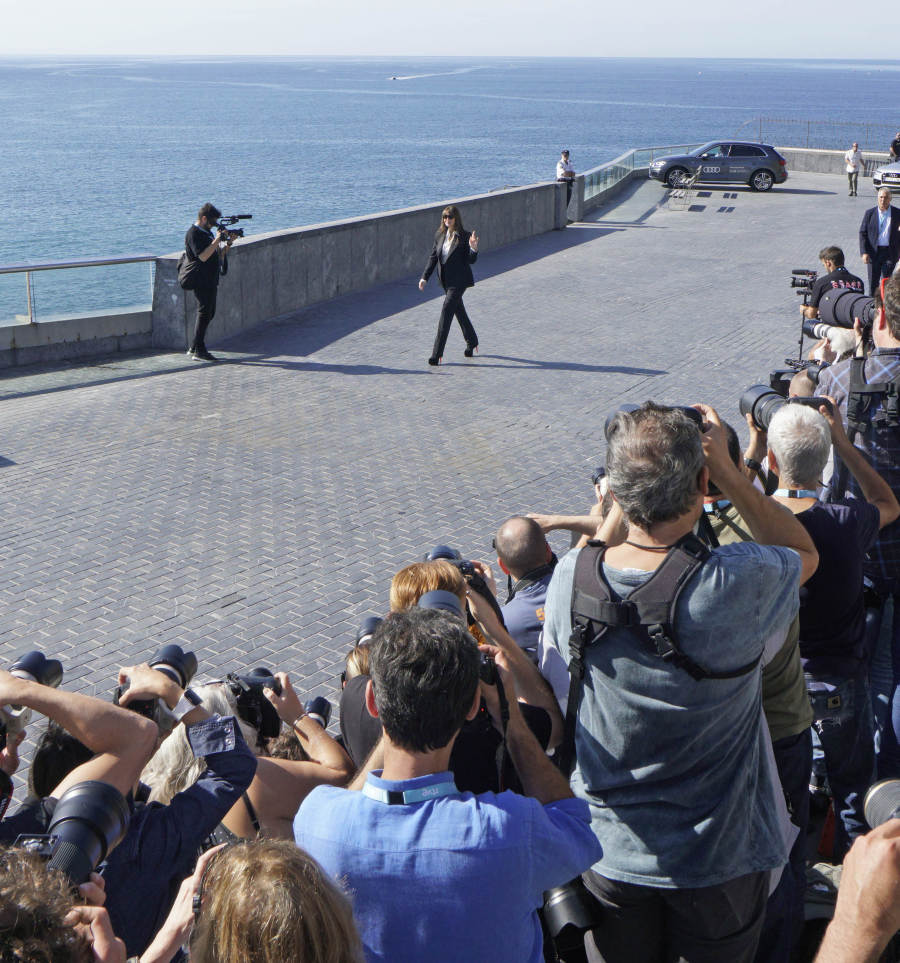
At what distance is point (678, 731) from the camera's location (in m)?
2.79

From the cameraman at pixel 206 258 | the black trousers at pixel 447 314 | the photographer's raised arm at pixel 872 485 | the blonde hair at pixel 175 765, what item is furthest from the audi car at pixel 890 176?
the blonde hair at pixel 175 765

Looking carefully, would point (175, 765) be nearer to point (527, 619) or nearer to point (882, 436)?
point (527, 619)

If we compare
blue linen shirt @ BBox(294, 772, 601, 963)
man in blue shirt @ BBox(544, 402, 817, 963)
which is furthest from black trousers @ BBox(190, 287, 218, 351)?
blue linen shirt @ BBox(294, 772, 601, 963)

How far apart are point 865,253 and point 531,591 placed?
12.1 metres

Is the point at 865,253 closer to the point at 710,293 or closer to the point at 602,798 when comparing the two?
the point at 710,293

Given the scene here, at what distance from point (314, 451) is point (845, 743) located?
643cm

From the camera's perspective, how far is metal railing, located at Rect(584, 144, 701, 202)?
92.3 feet

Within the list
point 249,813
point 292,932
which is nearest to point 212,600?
point 249,813

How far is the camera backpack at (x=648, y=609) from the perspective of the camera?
2707 mm

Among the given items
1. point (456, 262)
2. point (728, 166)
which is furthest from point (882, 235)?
point (728, 166)

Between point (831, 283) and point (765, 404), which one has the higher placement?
point (765, 404)

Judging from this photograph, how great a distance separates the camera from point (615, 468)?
289 cm

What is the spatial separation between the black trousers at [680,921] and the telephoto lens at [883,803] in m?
0.87

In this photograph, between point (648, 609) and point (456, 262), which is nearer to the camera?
point (648, 609)
